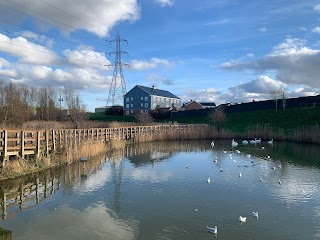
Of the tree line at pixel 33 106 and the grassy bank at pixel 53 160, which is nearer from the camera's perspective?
the grassy bank at pixel 53 160

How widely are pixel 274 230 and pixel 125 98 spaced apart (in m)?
77.9

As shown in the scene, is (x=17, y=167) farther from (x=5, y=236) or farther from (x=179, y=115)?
(x=179, y=115)

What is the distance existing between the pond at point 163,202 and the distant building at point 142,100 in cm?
6112

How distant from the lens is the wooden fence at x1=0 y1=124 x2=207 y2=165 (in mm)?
15751

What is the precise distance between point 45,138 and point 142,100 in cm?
6362

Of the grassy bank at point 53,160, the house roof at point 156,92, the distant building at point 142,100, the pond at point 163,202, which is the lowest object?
the pond at point 163,202

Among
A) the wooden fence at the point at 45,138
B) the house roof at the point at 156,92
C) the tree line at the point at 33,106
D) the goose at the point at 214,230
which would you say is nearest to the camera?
the goose at the point at 214,230

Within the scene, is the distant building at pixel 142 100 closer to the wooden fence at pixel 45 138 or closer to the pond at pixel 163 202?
the wooden fence at pixel 45 138

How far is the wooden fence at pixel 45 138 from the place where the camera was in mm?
15751

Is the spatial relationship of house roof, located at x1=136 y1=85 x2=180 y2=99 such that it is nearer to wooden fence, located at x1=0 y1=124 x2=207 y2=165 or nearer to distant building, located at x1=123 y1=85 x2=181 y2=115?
distant building, located at x1=123 y1=85 x2=181 y2=115

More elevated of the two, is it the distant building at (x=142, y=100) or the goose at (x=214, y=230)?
the distant building at (x=142, y=100)

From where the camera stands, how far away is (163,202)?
11.5m

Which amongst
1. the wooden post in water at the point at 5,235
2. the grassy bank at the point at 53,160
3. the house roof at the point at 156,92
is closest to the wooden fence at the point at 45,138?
the grassy bank at the point at 53,160

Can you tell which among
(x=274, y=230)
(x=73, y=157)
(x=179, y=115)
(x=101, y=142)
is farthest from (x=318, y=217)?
(x=179, y=115)
